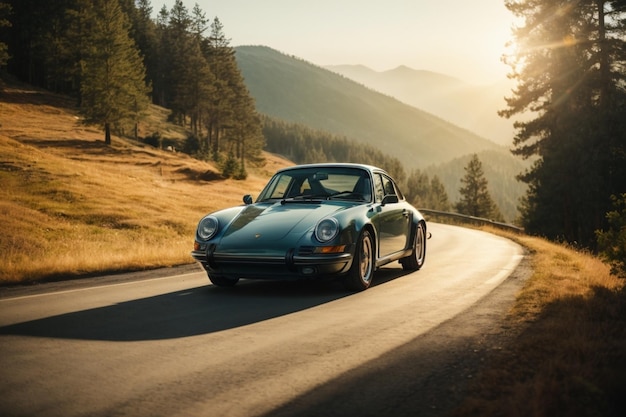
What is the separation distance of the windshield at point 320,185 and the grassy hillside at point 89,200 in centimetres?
340

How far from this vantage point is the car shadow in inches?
229

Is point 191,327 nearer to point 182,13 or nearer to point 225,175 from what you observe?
point 225,175

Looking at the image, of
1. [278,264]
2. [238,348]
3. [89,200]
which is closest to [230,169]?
[89,200]

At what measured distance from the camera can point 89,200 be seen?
2975 centimetres

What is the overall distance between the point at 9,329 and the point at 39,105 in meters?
73.8

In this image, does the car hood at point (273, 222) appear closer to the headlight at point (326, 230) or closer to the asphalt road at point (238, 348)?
the headlight at point (326, 230)

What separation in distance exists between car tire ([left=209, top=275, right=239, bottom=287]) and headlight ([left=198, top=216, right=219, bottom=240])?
62cm

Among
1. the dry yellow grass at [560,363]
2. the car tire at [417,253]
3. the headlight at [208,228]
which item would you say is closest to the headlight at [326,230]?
the headlight at [208,228]

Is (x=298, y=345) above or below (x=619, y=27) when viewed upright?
below

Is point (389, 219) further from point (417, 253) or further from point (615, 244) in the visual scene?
point (615, 244)

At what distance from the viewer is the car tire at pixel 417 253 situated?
→ 11.1 m

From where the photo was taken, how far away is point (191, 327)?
239 inches

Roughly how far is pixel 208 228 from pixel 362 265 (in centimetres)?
217

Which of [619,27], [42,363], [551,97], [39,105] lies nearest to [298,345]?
A: [42,363]
